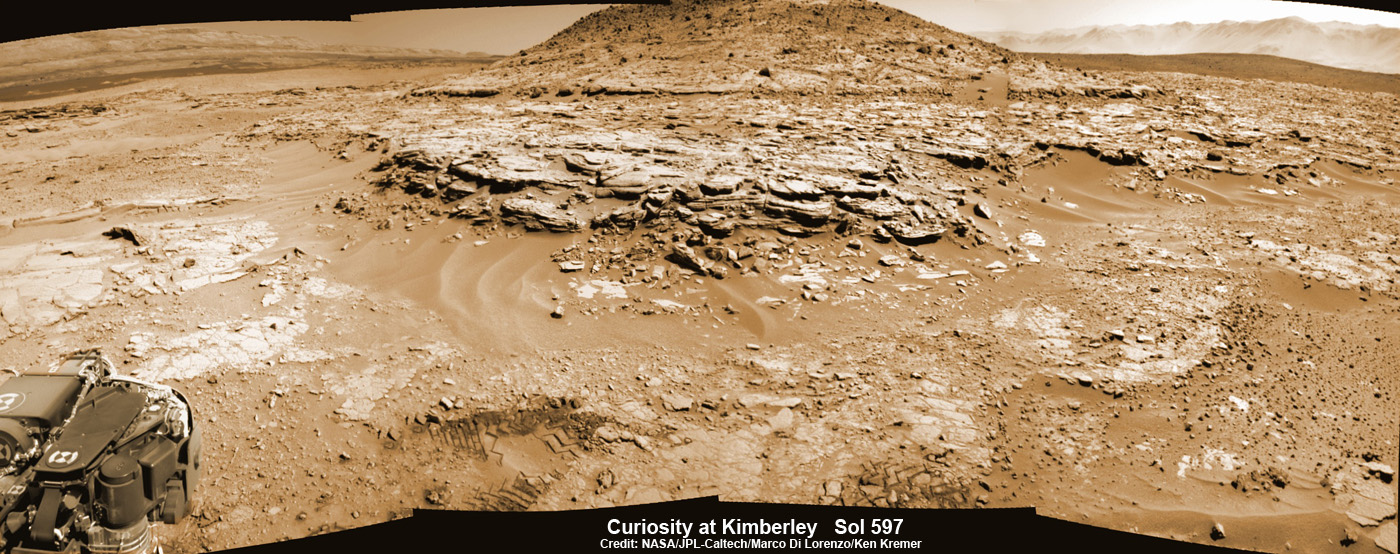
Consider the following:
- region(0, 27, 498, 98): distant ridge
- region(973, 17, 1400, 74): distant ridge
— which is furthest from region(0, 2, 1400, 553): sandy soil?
region(973, 17, 1400, 74): distant ridge

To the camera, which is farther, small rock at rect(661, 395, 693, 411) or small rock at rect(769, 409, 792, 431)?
small rock at rect(661, 395, 693, 411)

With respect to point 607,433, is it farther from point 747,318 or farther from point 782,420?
point 747,318

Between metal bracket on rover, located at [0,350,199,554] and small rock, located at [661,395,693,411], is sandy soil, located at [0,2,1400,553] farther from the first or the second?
metal bracket on rover, located at [0,350,199,554]

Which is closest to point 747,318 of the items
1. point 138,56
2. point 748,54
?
point 748,54

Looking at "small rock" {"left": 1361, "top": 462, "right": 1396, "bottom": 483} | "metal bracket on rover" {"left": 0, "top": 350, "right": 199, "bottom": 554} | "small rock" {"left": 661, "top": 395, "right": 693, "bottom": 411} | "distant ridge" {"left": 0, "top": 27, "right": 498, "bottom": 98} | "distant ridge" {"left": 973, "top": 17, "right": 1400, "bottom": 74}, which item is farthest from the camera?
"distant ridge" {"left": 973, "top": 17, "right": 1400, "bottom": 74}

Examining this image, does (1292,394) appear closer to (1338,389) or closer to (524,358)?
(1338,389)

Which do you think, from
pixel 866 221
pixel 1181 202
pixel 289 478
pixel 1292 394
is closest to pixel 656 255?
pixel 866 221
